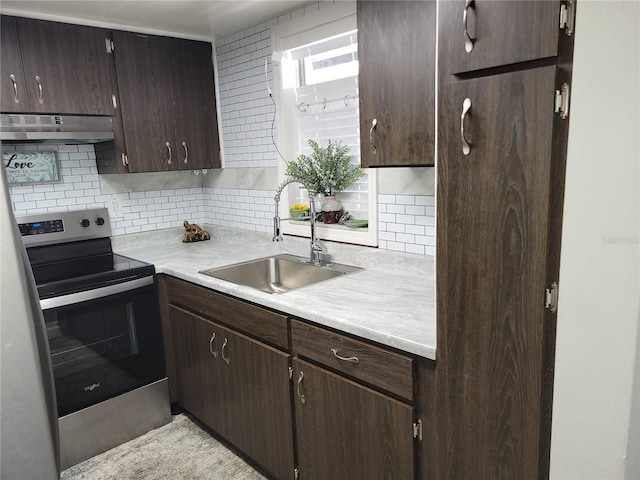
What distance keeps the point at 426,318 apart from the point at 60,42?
237 cm

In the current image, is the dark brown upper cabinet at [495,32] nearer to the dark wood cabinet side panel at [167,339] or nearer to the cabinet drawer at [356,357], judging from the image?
the cabinet drawer at [356,357]

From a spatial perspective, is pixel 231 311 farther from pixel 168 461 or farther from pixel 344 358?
pixel 168 461

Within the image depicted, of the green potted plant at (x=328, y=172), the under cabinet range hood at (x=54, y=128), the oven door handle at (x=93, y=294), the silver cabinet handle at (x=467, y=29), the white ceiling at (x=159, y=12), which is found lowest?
the oven door handle at (x=93, y=294)

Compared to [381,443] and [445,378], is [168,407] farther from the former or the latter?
[445,378]

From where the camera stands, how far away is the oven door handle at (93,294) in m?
2.24

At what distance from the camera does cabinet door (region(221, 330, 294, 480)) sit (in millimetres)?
1989

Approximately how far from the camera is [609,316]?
1021mm

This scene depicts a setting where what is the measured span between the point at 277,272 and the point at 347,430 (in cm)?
120

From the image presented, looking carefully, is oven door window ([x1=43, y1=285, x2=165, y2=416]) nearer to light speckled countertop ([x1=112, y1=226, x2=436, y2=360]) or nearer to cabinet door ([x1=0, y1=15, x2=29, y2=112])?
light speckled countertop ([x1=112, y1=226, x2=436, y2=360])

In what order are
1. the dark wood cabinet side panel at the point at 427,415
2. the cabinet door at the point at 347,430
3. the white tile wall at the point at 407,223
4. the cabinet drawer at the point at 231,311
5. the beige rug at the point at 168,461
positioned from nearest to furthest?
the dark wood cabinet side panel at the point at 427,415 → the cabinet door at the point at 347,430 → the cabinet drawer at the point at 231,311 → the white tile wall at the point at 407,223 → the beige rug at the point at 168,461

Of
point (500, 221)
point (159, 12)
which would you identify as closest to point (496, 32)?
point (500, 221)

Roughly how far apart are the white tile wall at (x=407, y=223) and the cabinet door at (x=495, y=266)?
842 millimetres

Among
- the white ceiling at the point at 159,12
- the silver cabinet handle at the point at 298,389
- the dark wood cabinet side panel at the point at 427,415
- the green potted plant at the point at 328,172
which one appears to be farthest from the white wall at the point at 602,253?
the white ceiling at the point at 159,12

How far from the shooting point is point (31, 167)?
2.74 meters
